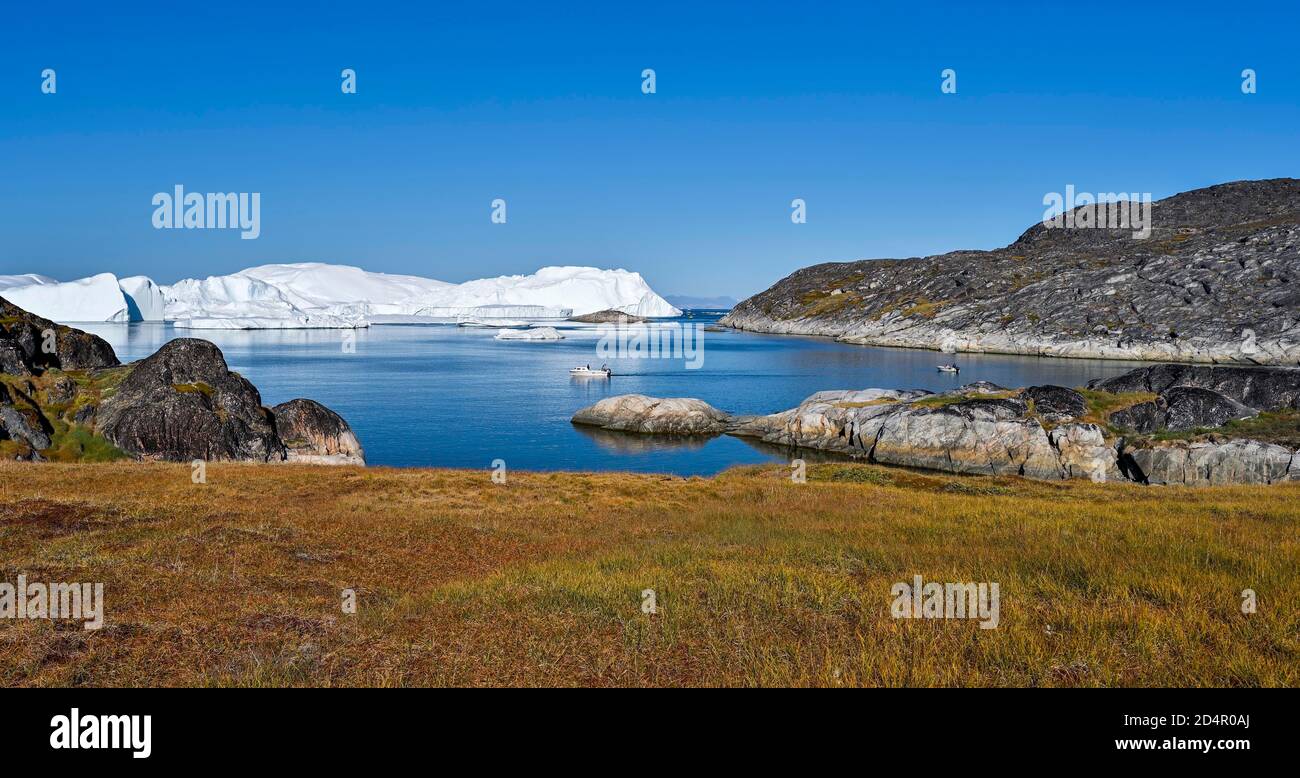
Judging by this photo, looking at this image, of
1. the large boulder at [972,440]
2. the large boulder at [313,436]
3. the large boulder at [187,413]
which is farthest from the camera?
the large boulder at [972,440]

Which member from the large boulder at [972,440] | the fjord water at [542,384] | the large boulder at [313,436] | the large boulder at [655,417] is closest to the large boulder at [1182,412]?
the large boulder at [972,440]

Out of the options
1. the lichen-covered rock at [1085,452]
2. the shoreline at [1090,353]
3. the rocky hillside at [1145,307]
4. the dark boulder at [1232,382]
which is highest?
the rocky hillside at [1145,307]

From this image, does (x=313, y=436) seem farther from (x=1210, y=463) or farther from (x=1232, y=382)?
(x=1232, y=382)

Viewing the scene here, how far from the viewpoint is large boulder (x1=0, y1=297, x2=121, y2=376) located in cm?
4262

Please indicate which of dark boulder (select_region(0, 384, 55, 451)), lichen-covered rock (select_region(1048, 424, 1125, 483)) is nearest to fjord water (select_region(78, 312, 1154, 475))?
dark boulder (select_region(0, 384, 55, 451))

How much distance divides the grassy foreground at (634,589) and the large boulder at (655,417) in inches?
1770

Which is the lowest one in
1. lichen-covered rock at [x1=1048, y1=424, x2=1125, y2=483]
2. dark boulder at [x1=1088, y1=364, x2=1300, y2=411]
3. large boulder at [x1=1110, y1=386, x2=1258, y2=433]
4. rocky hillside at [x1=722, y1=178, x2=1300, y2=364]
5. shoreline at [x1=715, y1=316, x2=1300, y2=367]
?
lichen-covered rock at [x1=1048, y1=424, x2=1125, y2=483]

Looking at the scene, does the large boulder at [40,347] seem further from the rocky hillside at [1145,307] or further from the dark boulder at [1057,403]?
the rocky hillside at [1145,307]

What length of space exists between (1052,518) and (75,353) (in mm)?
53488

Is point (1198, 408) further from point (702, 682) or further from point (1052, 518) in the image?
point (702, 682)

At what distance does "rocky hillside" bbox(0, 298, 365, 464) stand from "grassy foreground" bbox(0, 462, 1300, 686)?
16507mm

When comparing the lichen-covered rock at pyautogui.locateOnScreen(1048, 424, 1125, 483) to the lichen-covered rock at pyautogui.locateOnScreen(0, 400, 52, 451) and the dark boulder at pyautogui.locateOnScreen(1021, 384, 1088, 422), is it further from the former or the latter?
the lichen-covered rock at pyautogui.locateOnScreen(0, 400, 52, 451)

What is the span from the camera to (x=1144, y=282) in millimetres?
160375

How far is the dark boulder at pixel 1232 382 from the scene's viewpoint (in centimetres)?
5553
